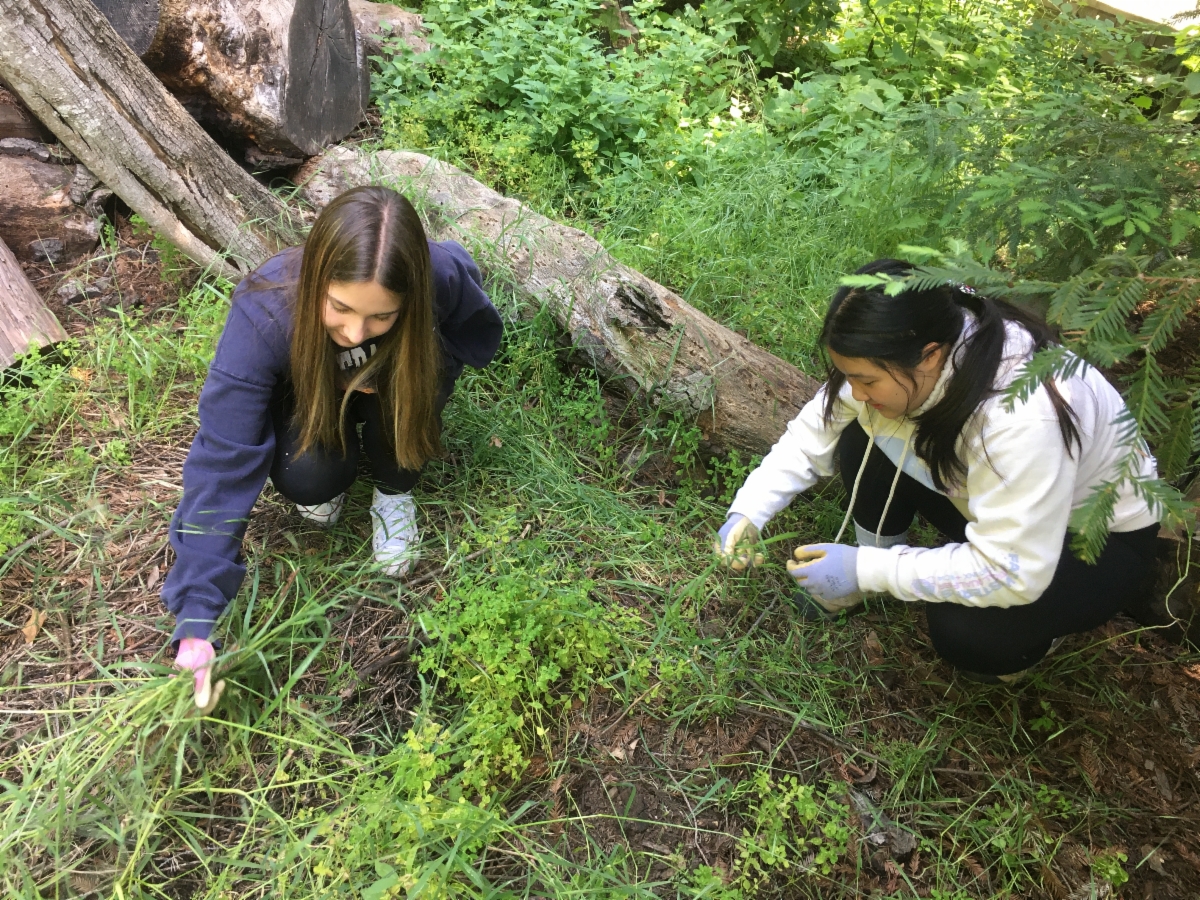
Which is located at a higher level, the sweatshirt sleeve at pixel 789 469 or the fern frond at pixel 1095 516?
the fern frond at pixel 1095 516

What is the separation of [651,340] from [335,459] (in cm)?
100

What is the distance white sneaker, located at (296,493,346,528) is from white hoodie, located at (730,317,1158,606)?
1381 mm

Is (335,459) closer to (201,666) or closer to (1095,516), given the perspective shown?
(201,666)

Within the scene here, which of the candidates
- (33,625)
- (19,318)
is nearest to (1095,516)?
(33,625)

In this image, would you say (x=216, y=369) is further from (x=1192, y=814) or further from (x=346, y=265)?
(x=1192, y=814)

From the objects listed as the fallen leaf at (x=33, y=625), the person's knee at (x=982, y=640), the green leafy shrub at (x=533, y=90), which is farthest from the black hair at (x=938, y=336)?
the green leafy shrub at (x=533, y=90)

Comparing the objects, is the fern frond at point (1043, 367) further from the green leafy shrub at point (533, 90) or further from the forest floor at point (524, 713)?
the green leafy shrub at point (533, 90)

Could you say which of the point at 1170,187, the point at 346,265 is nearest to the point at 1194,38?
the point at 1170,187

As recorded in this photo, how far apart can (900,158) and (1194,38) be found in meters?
1.07

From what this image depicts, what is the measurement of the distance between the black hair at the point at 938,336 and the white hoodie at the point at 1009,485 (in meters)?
0.02

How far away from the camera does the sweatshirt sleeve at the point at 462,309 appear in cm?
211

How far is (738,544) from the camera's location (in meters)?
2.13

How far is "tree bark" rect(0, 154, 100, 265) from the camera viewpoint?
2.82 meters

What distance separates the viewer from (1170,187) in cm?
186
